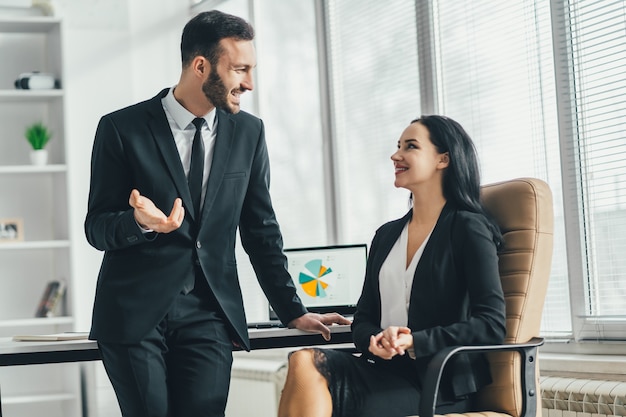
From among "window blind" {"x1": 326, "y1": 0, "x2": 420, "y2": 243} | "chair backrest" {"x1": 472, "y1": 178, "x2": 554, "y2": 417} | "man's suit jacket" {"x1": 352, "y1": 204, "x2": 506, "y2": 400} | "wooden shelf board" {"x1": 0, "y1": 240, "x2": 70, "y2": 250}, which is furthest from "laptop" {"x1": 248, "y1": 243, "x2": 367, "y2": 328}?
"wooden shelf board" {"x1": 0, "y1": 240, "x2": 70, "y2": 250}

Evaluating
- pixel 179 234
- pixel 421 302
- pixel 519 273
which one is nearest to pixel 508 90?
pixel 519 273

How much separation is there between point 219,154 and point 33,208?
3.31m

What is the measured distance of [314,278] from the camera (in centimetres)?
375

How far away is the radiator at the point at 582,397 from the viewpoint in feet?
8.79

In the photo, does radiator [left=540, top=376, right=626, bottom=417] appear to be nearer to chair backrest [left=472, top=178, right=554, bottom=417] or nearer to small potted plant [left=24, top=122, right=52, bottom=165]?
chair backrest [left=472, top=178, right=554, bottom=417]

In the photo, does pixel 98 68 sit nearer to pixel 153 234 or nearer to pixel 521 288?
pixel 153 234

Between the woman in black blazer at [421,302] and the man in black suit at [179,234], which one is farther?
the woman in black blazer at [421,302]

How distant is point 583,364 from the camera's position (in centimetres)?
295

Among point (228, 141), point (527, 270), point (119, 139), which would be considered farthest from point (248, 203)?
point (527, 270)

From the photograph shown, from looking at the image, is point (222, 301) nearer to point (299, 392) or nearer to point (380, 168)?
point (299, 392)

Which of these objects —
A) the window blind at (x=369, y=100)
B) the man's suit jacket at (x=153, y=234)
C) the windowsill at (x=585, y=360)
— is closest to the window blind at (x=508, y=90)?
the windowsill at (x=585, y=360)

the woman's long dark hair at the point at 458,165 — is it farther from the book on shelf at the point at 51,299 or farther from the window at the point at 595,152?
the book on shelf at the point at 51,299

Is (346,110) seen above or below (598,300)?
above

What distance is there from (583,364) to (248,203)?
1297mm
